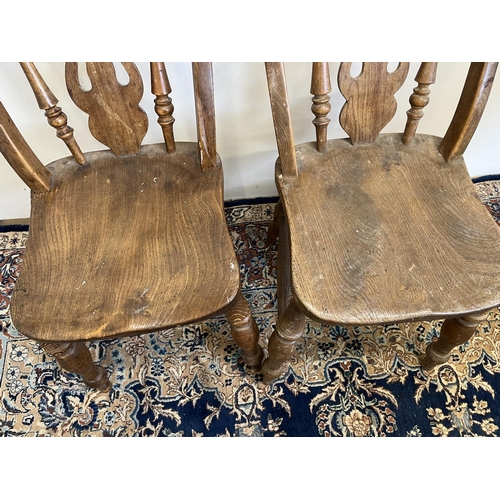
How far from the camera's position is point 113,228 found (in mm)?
786

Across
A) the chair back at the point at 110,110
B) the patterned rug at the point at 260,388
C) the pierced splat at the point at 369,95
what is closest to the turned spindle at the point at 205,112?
the chair back at the point at 110,110

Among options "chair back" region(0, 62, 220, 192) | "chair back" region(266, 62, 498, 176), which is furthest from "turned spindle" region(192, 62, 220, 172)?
"chair back" region(266, 62, 498, 176)

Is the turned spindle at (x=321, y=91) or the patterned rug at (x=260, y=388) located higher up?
the turned spindle at (x=321, y=91)

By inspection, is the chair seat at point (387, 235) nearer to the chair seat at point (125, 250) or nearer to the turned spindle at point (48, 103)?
the chair seat at point (125, 250)

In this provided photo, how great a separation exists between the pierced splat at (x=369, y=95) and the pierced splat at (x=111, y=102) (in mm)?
414

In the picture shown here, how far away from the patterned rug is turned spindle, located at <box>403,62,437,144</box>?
1.85 feet

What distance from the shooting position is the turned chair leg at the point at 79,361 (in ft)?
2.62

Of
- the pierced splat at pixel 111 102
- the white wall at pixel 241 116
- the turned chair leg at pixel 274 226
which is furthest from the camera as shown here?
the turned chair leg at pixel 274 226

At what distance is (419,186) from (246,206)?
2.13ft

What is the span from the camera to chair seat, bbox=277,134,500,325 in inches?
26.0

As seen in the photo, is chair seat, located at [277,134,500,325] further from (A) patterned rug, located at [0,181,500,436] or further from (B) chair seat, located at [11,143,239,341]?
(A) patterned rug, located at [0,181,500,436]

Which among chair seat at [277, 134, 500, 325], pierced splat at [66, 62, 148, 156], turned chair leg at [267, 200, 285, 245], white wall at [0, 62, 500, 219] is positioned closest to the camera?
chair seat at [277, 134, 500, 325]
